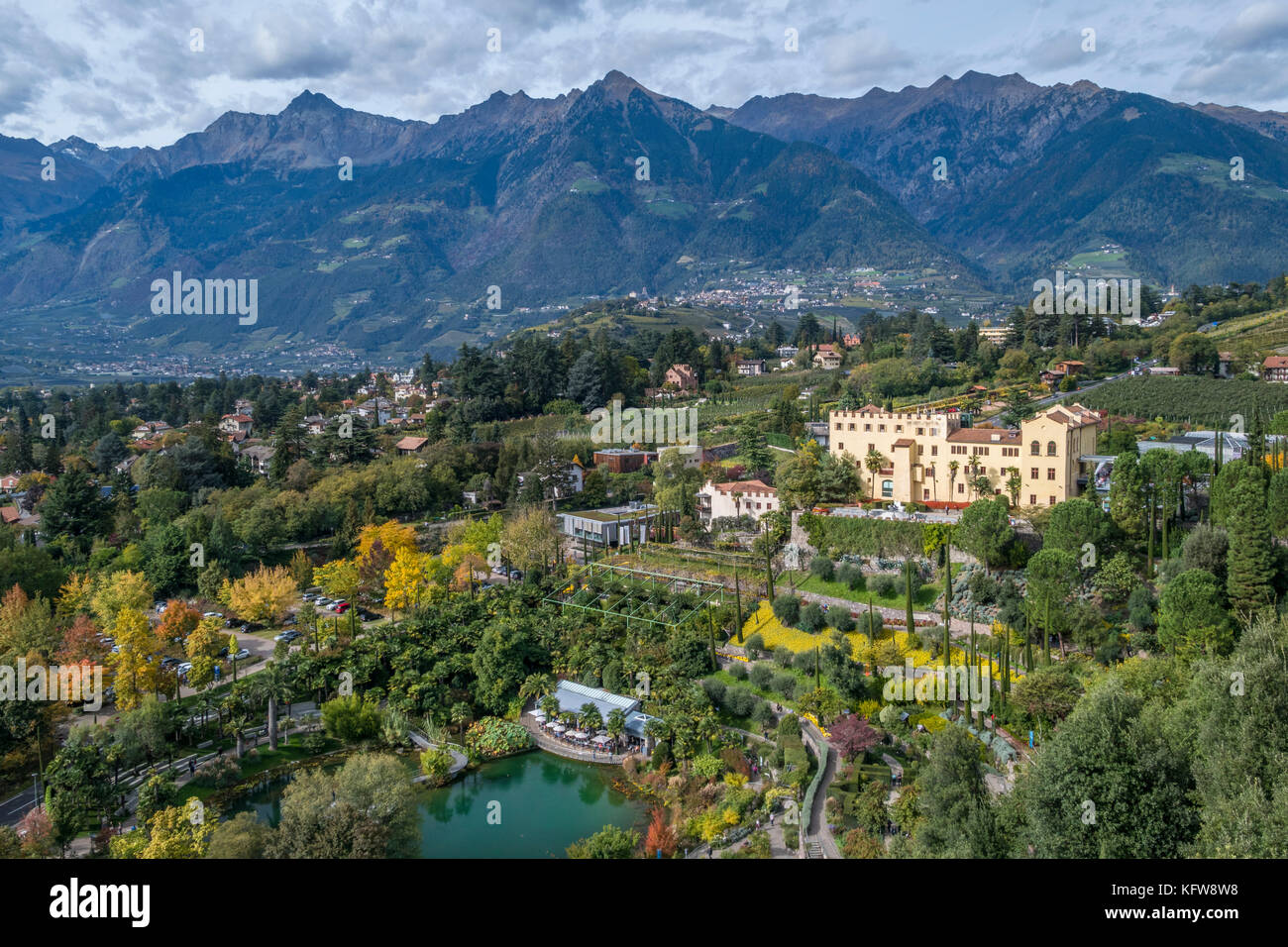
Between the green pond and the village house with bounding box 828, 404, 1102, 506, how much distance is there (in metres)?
15.0

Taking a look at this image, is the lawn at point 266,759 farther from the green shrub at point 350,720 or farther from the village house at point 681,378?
the village house at point 681,378

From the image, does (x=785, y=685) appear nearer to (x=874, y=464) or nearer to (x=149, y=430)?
(x=874, y=464)

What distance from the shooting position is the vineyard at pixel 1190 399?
113ft

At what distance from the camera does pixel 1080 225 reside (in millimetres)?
168125

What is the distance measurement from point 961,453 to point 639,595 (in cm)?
1115

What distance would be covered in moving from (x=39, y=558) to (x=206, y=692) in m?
10.7

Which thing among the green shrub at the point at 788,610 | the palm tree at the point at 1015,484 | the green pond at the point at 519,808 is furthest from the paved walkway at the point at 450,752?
the palm tree at the point at 1015,484

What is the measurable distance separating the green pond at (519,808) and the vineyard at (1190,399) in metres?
27.0

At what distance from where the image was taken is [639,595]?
87.2 ft

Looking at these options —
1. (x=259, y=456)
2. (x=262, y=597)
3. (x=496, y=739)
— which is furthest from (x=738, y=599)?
(x=259, y=456)

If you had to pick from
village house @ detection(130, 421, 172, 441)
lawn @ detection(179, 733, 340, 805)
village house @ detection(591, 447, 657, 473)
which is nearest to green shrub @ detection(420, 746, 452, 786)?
lawn @ detection(179, 733, 340, 805)

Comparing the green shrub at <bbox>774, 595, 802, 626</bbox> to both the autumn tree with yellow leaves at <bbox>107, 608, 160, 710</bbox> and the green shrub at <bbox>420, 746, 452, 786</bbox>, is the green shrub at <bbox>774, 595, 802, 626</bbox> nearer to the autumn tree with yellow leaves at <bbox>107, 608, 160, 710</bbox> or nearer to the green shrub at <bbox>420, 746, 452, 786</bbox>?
the green shrub at <bbox>420, 746, 452, 786</bbox>

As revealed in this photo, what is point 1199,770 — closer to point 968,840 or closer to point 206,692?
point 968,840
